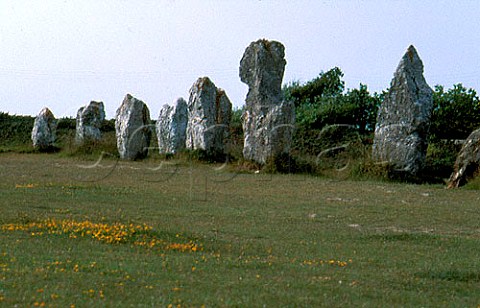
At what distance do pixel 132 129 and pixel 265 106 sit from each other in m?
8.36

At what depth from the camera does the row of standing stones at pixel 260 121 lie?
25.2m

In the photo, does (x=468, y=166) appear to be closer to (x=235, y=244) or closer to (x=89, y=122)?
(x=235, y=244)

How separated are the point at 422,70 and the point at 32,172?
46.2ft

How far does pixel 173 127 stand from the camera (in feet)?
114

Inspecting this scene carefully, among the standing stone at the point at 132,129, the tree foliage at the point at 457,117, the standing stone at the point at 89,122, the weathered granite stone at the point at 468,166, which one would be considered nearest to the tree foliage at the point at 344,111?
the tree foliage at the point at 457,117

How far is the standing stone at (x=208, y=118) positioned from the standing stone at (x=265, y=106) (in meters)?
2.73

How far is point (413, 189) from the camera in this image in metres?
22.1

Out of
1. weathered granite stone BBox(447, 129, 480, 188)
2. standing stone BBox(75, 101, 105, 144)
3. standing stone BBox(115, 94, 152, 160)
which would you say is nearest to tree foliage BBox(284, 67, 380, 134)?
standing stone BBox(115, 94, 152, 160)

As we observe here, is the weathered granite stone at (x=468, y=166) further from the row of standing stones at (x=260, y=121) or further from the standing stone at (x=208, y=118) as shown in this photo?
the standing stone at (x=208, y=118)

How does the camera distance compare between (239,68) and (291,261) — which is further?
(239,68)

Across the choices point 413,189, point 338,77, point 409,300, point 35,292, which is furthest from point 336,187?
point 338,77

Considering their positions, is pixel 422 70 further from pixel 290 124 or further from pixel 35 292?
pixel 35 292

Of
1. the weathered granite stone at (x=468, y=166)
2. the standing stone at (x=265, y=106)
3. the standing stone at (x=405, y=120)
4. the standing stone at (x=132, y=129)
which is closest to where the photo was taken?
→ the weathered granite stone at (x=468, y=166)

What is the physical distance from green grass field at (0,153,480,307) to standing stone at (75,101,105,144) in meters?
15.0
